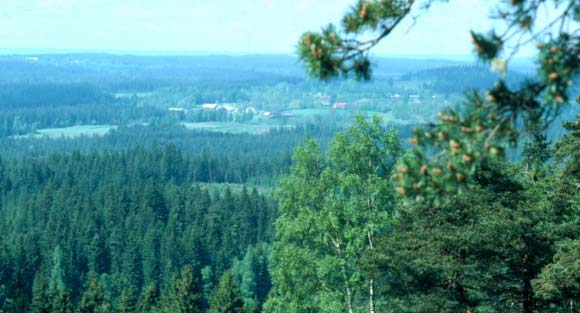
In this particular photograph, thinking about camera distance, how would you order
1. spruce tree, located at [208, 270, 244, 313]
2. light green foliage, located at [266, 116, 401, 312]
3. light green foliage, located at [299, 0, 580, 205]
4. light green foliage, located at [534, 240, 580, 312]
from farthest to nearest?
spruce tree, located at [208, 270, 244, 313] → light green foliage, located at [266, 116, 401, 312] → light green foliage, located at [534, 240, 580, 312] → light green foliage, located at [299, 0, 580, 205]

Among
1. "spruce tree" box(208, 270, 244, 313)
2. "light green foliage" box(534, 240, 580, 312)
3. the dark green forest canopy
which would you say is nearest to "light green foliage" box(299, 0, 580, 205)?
the dark green forest canopy

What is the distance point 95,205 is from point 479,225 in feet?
199

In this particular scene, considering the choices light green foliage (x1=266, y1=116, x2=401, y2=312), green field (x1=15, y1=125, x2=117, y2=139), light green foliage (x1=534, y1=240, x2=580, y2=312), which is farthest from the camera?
green field (x1=15, y1=125, x2=117, y2=139)

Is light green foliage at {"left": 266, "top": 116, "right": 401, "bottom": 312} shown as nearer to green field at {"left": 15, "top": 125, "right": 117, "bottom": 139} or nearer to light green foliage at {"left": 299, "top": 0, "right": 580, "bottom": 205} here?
light green foliage at {"left": 299, "top": 0, "right": 580, "bottom": 205}

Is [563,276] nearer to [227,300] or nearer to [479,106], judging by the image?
[479,106]

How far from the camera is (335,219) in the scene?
865 inches

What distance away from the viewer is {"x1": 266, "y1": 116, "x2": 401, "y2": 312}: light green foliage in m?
22.0

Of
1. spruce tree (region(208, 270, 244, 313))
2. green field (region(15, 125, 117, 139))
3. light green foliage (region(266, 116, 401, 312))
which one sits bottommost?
green field (region(15, 125, 117, 139))

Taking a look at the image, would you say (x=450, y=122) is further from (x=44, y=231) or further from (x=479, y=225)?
(x=44, y=231)

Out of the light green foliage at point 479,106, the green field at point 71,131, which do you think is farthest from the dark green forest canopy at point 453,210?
the green field at point 71,131

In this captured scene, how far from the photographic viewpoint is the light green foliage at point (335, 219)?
22.0m

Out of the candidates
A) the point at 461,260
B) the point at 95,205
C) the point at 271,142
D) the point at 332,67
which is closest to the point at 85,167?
the point at 95,205

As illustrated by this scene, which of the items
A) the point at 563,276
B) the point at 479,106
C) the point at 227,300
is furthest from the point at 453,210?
the point at 227,300

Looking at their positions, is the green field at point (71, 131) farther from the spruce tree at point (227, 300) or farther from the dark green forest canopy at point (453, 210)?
the dark green forest canopy at point (453, 210)
